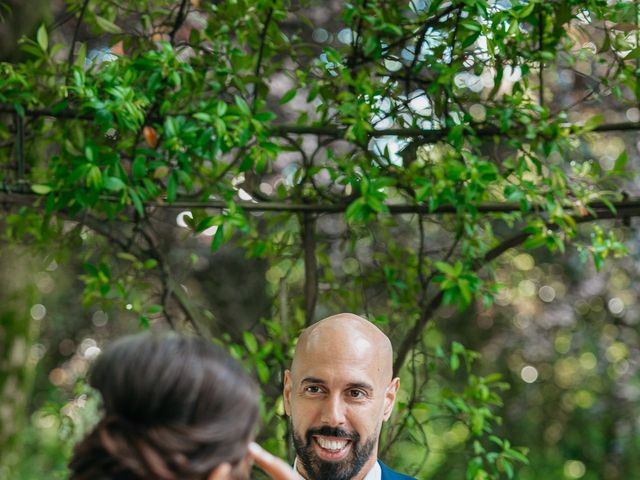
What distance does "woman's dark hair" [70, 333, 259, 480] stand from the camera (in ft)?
5.25

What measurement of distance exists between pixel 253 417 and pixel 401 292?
2671 mm

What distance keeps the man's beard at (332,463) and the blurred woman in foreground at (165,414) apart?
1180mm

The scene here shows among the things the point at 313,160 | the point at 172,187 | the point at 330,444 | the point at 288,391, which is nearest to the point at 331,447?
the point at 330,444

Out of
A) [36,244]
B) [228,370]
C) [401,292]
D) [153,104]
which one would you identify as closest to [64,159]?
[153,104]

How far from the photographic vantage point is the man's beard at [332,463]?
285cm

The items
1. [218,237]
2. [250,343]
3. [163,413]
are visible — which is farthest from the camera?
[250,343]

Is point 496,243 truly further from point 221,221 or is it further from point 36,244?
point 36,244

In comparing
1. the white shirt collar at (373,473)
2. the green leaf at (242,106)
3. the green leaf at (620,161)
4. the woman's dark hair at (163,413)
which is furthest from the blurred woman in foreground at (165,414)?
the green leaf at (620,161)

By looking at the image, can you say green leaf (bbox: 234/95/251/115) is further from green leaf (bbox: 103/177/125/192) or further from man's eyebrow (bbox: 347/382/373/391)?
man's eyebrow (bbox: 347/382/373/391)

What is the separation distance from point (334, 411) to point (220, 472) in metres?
1.22

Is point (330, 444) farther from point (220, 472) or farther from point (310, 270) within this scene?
point (310, 270)

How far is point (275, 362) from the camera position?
4152mm

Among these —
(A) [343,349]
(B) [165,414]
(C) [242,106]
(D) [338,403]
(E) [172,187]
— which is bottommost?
(D) [338,403]

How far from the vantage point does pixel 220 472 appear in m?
1.65
